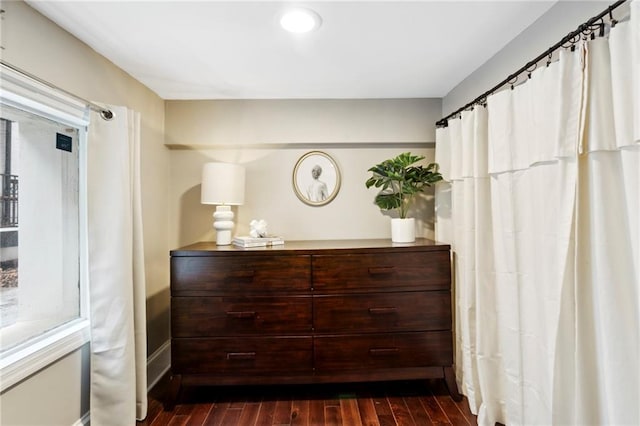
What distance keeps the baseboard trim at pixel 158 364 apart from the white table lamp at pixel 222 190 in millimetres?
1025

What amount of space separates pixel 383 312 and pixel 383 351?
0.86 ft

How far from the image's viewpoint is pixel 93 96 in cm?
183

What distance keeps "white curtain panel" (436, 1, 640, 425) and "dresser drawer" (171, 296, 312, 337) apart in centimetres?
114

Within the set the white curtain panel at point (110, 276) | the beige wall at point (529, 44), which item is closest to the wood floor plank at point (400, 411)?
the white curtain panel at point (110, 276)

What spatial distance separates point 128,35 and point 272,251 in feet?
4.80

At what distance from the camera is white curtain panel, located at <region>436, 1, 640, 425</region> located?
3.68 feet

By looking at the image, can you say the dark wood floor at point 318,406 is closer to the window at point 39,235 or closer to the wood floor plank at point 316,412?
the wood floor plank at point 316,412

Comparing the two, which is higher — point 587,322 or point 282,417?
point 587,322

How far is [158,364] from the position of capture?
247 centimetres

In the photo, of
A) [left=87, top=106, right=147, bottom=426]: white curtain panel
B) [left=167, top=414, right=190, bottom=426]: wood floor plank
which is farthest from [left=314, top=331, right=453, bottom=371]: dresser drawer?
[left=87, top=106, right=147, bottom=426]: white curtain panel

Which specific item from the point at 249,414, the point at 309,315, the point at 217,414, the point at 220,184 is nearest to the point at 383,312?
the point at 309,315

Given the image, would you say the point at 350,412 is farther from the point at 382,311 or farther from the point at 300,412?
the point at 382,311

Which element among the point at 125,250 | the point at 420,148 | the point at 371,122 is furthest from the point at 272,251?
the point at 420,148

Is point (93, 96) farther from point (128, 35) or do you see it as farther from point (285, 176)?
point (285, 176)
